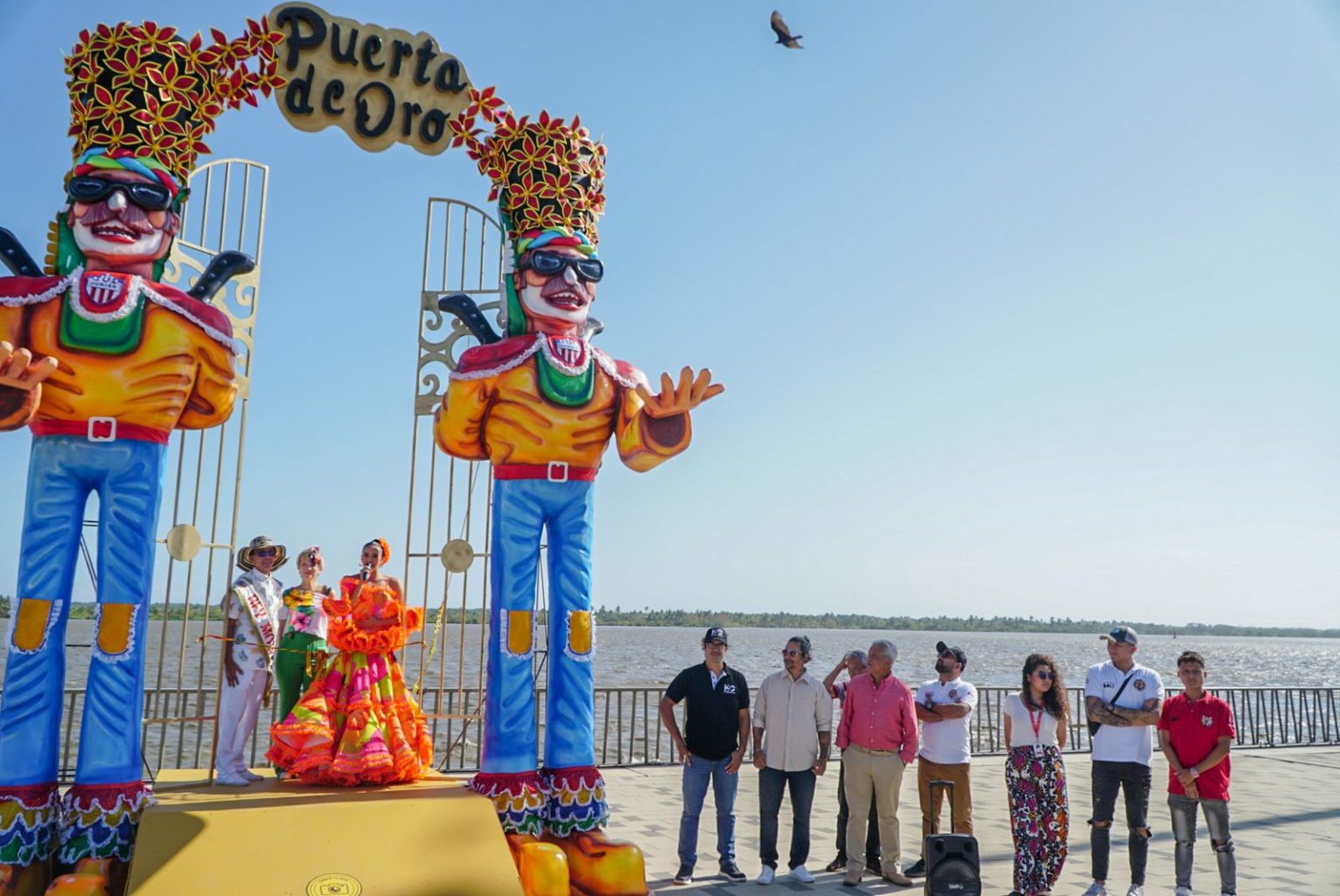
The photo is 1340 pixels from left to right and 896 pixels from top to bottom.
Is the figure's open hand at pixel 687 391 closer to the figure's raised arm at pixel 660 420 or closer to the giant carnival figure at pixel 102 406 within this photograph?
the figure's raised arm at pixel 660 420

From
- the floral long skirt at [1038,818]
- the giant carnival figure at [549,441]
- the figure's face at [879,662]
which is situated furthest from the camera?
the figure's face at [879,662]

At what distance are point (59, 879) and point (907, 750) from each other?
187 inches

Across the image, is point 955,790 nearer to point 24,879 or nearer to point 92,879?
point 92,879

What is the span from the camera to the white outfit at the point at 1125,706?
6.66 m

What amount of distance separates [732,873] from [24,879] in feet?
13.0

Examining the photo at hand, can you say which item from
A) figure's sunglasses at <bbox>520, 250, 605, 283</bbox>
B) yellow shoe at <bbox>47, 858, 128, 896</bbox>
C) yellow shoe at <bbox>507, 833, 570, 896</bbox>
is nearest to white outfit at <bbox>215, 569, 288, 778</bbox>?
yellow shoe at <bbox>47, 858, 128, 896</bbox>

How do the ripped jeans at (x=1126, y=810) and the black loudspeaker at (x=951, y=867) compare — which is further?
the ripped jeans at (x=1126, y=810)

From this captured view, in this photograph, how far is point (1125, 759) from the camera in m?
6.66

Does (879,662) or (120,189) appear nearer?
(120,189)

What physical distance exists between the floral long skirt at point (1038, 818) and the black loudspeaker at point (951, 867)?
2.62ft

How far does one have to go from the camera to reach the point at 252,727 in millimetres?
6438

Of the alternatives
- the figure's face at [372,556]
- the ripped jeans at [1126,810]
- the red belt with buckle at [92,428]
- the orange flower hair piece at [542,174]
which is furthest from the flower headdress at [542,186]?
the ripped jeans at [1126,810]

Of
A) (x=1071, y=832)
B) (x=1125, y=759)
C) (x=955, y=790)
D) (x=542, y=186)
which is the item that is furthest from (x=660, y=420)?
(x=1071, y=832)

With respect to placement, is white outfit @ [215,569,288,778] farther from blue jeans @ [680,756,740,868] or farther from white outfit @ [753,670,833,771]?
white outfit @ [753,670,833,771]
